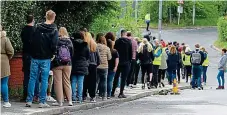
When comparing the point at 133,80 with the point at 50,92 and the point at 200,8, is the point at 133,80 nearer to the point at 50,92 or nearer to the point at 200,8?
the point at 50,92

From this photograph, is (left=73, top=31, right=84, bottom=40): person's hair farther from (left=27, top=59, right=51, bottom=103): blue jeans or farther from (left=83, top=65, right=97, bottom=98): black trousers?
(left=27, top=59, right=51, bottom=103): blue jeans

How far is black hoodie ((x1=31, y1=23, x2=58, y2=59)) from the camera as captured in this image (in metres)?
12.3

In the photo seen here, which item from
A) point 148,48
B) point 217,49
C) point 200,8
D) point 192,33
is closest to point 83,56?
point 148,48

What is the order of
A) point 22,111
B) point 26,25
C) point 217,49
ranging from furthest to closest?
1. point 217,49
2. point 26,25
3. point 22,111

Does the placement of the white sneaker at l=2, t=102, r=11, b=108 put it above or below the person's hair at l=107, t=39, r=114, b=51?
below

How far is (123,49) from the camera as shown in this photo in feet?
53.1

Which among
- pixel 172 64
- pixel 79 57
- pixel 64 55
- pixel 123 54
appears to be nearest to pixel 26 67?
pixel 64 55

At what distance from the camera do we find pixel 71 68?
543 inches

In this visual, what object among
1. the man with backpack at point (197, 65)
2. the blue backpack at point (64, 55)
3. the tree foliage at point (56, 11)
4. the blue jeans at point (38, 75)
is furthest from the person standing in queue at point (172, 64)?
the blue jeans at point (38, 75)

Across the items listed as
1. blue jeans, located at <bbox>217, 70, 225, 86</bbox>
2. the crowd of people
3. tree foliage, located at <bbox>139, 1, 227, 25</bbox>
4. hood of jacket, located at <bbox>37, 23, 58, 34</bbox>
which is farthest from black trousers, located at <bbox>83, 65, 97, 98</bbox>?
tree foliage, located at <bbox>139, 1, 227, 25</bbox>

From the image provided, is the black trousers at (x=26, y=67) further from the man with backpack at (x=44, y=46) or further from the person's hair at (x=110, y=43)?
the person's hair at (x=110, y=43)

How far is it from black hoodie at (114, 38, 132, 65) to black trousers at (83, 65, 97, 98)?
5.37 ft

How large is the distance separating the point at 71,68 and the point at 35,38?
5.75ft

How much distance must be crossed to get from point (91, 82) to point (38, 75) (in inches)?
92.3
